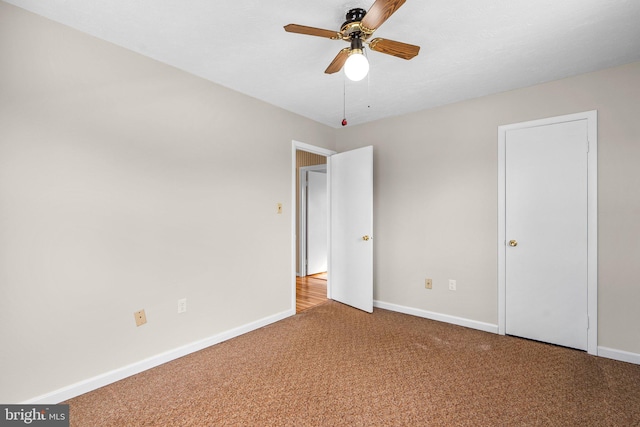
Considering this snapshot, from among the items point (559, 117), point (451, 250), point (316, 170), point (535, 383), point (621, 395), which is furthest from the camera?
point (316, 170)

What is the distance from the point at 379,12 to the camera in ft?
5.00

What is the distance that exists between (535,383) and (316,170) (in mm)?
4420

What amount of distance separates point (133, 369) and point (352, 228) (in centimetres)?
266

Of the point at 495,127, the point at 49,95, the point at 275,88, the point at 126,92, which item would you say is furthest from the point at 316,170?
the point at 49,95

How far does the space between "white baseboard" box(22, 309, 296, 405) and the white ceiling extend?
7.88ft

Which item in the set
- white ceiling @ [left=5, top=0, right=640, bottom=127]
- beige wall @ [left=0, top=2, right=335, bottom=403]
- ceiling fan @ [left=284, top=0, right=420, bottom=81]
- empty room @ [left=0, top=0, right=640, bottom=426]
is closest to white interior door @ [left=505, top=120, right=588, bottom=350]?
empty room @ [left=0, top=0, right=640, bottom=426]

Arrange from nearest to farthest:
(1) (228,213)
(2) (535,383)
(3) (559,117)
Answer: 1. (2) (535,383)
2. (3) (559,117)
3. (1) (228,213)

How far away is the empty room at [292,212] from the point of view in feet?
6.01

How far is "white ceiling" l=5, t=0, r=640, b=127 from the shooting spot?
180 centimetres

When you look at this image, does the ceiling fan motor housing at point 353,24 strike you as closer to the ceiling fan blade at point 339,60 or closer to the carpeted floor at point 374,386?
the ceiling fan blade at point 339,60

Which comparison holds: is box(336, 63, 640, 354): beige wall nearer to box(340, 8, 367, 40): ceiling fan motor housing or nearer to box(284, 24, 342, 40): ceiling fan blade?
box(340, 8, 367, 40): ceiling fan motor housing

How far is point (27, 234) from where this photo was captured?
1843 mm

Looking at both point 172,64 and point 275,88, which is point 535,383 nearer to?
point 275,88

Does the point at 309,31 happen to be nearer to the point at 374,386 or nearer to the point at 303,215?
the point at 374,386
